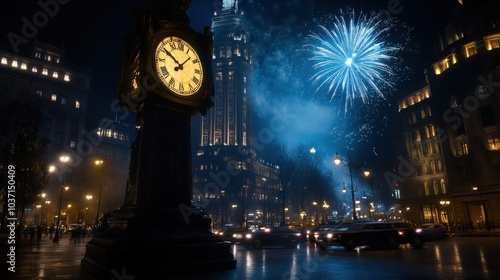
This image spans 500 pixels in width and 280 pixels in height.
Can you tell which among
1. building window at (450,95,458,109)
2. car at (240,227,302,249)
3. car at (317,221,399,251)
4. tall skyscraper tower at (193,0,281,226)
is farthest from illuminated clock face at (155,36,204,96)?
tall skyscraper tower at (193,0,281,226)

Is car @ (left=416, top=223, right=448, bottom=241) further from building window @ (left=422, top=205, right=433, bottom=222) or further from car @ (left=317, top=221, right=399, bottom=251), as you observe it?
building window @ (left=422, top=205, right=433, bottom=222)

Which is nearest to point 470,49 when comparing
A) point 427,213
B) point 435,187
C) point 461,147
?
point 461,147

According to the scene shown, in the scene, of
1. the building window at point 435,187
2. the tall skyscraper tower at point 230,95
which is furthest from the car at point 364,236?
the tall skyscraper tower at point 230,95

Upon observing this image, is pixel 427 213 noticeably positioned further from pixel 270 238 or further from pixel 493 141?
pixel 270 238

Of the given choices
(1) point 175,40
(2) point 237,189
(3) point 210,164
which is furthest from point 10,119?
(3) point 210,164

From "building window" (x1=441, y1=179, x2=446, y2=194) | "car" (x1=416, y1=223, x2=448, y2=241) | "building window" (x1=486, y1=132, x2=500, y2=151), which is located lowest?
"car" (x1=416, y1=223, x2=448, y2=241)

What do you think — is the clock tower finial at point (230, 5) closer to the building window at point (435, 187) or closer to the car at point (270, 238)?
the building window at point (435, 187)
